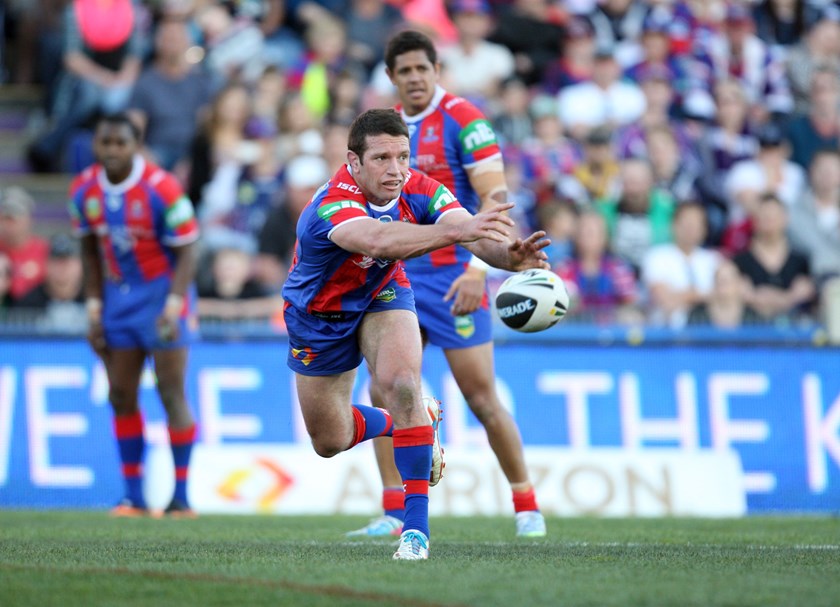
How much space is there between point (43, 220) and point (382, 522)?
866cm

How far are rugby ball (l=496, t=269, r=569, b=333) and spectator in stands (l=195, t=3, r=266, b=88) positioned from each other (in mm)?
9994

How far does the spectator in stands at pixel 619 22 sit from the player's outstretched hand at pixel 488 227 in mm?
12097

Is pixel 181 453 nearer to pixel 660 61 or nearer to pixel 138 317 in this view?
pixel 138 317

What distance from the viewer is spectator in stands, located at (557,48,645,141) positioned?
1648cm

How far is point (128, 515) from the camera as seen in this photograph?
10633mm

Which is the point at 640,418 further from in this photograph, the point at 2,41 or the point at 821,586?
the point at 2,41

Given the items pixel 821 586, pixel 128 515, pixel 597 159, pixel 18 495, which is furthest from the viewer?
pixel 597 159

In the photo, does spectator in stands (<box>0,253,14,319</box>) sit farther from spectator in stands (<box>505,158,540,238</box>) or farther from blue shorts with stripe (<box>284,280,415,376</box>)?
blue shorts with stripe (<box>284,280,415,376</box>)

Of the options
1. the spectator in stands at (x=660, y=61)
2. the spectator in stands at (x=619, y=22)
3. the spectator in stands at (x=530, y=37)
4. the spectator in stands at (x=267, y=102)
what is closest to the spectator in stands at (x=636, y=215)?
the spectator in stands at (x=660, y=61)

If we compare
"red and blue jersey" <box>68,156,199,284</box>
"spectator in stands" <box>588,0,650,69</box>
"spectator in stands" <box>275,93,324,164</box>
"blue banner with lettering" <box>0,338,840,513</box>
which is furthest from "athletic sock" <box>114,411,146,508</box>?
"spectator in stands" <box>588,0,650,69</box>

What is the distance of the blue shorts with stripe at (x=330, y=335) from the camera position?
282 inches

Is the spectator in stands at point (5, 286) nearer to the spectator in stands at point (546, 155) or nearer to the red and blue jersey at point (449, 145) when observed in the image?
the spectator in stands at point (546, 155)

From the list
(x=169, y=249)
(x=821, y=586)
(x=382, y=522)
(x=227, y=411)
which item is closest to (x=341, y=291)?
(x=382, y=522)

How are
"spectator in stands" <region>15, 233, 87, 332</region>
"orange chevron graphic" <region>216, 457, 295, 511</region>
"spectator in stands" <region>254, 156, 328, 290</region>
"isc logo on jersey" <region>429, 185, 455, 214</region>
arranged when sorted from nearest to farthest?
"isc logo on jersey" <region>429, 185, 455, 214</region>, "orange chevron graphic" <region>216, 457, 295, 511</region>, "spectator in stands" <region>15, 233, 87, 332</region>, "spectator in stands" <region>254, 156, 328, 290</region>
